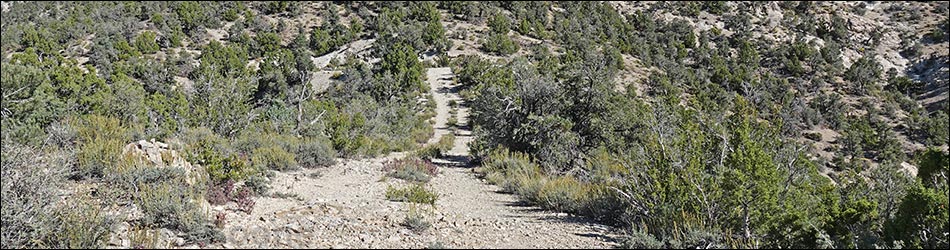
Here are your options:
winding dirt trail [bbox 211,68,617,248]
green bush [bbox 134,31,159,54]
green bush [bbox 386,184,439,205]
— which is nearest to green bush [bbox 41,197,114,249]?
winding dirt trail [bbox 211,68,617,248]

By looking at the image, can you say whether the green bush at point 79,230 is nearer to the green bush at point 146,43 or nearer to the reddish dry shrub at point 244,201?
the reddish dry shrub at point 244,201

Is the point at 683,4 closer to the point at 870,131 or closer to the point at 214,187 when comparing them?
the point at 870,131

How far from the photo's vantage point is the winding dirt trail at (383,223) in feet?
Answer: 18.6

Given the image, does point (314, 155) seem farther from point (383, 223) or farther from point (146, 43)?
point (146, 43)

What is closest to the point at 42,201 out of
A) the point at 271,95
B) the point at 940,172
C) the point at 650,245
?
the point at 650,245

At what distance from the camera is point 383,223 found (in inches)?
255

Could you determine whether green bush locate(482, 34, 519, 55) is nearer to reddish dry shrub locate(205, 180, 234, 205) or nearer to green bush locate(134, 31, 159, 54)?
green bush locate(134, 31, 159, 54)

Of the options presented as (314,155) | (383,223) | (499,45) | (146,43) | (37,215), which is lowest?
(499,45)

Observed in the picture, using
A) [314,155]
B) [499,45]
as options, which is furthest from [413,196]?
[499,45]

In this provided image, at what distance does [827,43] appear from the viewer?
50.3m

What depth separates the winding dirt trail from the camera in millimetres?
5664

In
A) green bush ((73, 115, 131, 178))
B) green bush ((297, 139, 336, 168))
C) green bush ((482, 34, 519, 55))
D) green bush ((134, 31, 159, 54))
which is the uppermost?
green bush ((73, 115, 131, 178))

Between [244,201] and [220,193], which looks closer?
[244,201]

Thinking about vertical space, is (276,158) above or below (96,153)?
below
